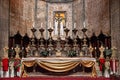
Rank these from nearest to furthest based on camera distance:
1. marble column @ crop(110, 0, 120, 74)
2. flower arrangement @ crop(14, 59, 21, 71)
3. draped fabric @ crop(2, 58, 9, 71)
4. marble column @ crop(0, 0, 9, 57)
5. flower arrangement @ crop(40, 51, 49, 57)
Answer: draped fabric @ crop(2, 58, 9, 71) < flower arrangement @ crop(14, 59, 21, 71) < flower arrangement @ crop(40, 51, 49, 57) < marble column @ crop(110, 0, 120, 74) < marble column @ crop(0, 0, 9, 57)

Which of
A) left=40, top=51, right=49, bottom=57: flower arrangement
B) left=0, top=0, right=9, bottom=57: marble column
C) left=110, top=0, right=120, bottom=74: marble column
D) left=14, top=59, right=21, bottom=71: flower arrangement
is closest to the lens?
left=14, top=59, right=21, bottom=71: flower arrangement

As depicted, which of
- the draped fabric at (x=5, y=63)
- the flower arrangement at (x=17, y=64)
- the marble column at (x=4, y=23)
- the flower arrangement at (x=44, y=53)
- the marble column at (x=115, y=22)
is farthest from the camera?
the marble column at (x=4, y=23)

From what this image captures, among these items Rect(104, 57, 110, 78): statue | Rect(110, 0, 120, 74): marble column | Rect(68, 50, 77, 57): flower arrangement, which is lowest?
Rect(104, 57, 110, 78): statue

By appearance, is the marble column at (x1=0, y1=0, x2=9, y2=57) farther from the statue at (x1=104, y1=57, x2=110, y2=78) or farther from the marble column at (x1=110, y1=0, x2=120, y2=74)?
the marble column at (x1=110, y1=0, x2=120, y2=74)

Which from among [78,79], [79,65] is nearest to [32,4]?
[79,65]

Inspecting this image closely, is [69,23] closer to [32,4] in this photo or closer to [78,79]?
[32,4]

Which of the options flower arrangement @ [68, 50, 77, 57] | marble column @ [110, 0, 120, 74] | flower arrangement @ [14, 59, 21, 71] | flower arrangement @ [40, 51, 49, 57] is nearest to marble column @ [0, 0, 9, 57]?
flower arrangement @ [14, 59, 21, 71]

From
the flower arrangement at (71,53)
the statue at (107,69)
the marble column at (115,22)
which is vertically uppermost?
the marble column at (115,22)

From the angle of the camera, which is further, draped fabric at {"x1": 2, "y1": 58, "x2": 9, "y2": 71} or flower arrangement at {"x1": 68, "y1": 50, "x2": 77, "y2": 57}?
flower arrangement at {"x1": 68, "y1": 50, "x2": 77, "y2": 57}

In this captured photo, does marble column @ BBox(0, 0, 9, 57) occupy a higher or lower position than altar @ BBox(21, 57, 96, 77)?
higher

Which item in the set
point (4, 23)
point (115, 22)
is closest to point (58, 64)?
point (115, 22)

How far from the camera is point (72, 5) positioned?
1967 cm

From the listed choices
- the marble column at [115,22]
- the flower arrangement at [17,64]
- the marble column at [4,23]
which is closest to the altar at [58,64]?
the flower arrangement at [17,64]

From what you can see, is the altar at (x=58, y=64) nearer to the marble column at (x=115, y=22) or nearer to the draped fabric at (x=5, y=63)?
the draped fabric at (x=5, y=63)
